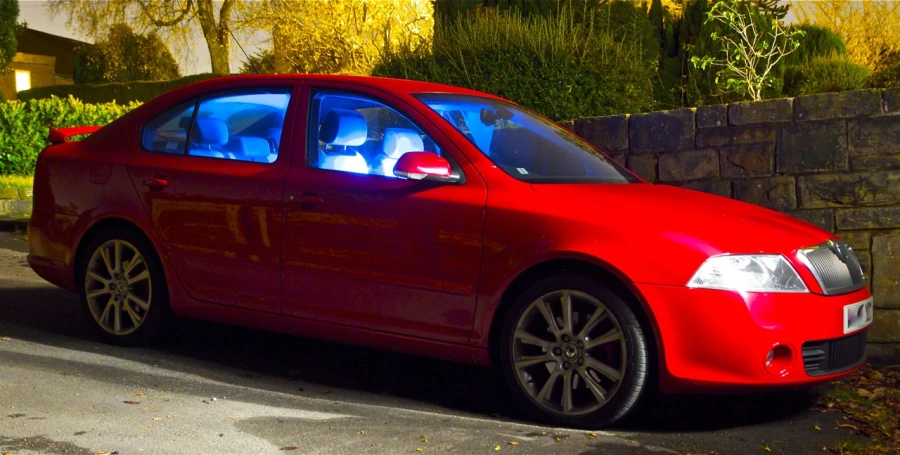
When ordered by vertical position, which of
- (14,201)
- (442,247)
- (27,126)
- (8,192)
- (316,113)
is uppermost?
(316,113)

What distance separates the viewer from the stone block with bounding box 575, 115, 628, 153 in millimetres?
8477

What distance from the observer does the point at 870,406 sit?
598 centimetres

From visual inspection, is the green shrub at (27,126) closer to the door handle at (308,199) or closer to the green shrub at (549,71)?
the green shrub at (549,71)

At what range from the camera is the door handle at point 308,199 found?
592 cm

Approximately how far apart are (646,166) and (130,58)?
3301 cm

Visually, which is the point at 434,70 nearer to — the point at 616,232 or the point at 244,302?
the point at 244,302

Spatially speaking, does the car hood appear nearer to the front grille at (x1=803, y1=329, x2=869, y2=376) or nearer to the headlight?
the headlight

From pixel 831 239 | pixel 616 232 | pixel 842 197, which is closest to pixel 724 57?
pixel 842 197

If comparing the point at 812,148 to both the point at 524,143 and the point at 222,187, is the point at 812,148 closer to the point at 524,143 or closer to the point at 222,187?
the point at 524,143

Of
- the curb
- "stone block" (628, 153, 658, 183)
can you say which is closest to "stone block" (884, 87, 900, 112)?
"stone block" (628, 153, 658, 183)

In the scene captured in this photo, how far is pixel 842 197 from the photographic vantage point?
7504 mm

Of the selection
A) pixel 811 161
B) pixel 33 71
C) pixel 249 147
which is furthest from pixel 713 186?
pixel 33 71

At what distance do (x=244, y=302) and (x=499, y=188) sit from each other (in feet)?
5.64

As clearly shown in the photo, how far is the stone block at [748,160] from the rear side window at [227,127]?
3.38m
